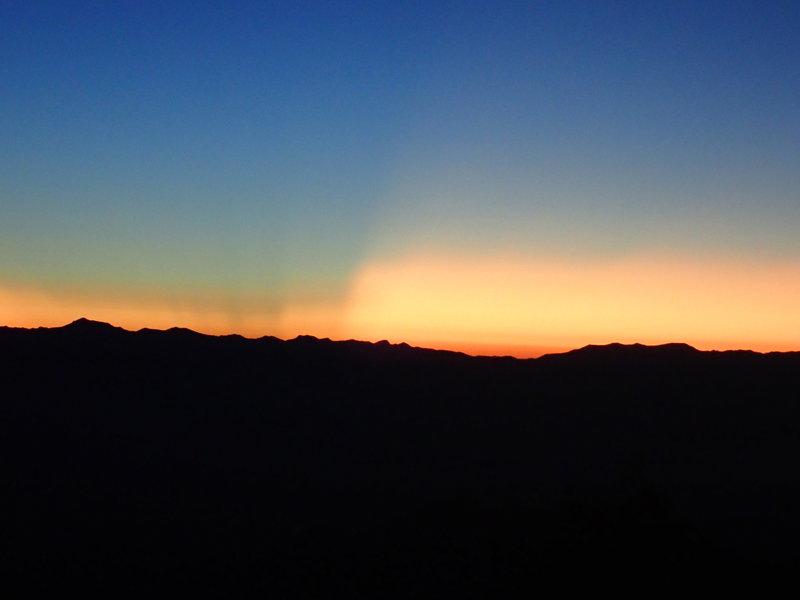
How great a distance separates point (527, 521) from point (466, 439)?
741 inches

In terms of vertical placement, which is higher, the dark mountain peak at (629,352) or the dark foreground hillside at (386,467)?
the dark mountain peak at (629,352)

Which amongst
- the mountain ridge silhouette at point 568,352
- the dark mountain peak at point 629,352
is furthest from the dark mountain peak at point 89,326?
the dark mountain peak at point 629,352

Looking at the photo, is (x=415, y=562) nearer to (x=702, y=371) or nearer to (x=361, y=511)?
(x=361, y=511)

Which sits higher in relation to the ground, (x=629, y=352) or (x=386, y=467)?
(x=629, y=352)

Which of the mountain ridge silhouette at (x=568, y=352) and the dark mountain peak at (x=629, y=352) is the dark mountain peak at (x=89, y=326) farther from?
the dark mountain peak at (x=629, y=352)

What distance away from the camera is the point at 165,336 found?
63906mm

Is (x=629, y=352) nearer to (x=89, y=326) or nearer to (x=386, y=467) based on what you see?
(x=386, y=467)

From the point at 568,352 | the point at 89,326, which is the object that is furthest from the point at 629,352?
the point at 89,326

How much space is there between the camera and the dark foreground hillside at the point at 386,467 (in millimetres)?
21891

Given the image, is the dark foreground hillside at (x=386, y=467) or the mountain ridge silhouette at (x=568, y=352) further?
the mountain ridge silhouette at (x=568, y=352)

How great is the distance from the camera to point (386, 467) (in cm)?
3962

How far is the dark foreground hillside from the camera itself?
21891 mm

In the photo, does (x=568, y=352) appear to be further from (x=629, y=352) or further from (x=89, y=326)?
(x=89, y=326)

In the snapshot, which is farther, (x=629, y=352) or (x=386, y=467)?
(x=629, y=352)
